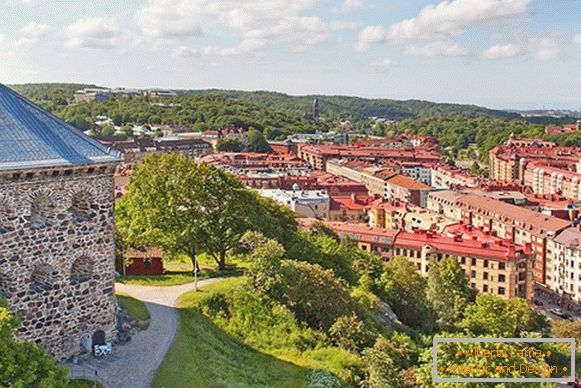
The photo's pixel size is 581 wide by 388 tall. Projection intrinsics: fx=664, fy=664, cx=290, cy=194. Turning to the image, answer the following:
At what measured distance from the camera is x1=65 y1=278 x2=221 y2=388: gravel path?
24.9m

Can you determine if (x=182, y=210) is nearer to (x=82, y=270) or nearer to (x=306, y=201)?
(x=82, y=270)

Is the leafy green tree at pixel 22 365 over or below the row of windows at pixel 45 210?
below

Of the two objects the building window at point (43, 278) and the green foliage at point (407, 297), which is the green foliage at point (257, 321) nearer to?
the building window at point (43, 278)

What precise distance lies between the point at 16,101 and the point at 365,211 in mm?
86279

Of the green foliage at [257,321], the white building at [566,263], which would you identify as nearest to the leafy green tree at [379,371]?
the green foliage at [257,321]

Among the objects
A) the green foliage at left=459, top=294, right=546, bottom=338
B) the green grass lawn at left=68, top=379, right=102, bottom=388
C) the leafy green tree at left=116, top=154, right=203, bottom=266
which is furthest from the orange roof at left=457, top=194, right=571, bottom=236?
the green grass lawn at left=68, top=379, right=102, bottom=388

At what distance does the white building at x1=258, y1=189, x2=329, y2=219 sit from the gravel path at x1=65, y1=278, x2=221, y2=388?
2451 inches

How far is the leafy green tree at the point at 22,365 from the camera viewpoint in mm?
17719

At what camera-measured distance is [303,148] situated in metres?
192

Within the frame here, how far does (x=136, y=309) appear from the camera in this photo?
32.6 meters

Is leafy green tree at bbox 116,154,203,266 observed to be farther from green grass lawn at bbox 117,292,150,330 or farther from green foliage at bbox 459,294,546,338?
green foliage at bbox 459,294,546,338

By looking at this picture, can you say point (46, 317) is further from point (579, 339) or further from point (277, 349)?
point (579, 339)

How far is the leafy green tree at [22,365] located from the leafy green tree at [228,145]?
159 m

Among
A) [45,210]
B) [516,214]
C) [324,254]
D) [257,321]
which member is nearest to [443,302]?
[324,254]
